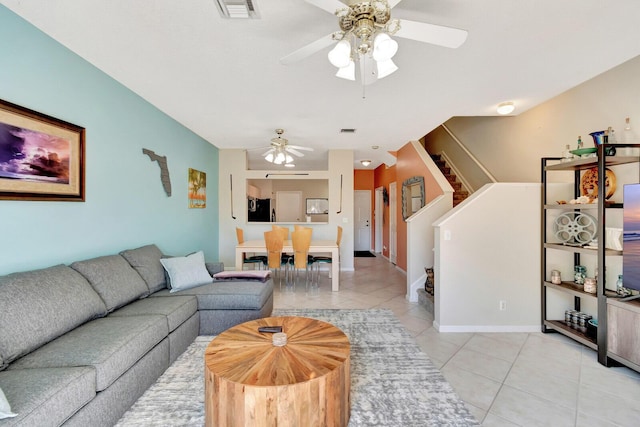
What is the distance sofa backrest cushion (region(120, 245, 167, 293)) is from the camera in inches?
111

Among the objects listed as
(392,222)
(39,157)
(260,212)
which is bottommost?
(392,222)

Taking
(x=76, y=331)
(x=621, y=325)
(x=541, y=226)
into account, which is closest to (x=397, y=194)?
(x=541, y=226)

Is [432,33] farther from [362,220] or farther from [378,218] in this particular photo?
[362,220]

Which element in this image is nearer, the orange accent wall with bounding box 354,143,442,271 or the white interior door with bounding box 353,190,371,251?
the orange accent wall with bounding box 354,143,442,271

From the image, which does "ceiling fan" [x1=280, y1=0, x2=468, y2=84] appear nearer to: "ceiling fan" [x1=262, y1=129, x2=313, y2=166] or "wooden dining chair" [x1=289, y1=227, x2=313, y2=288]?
"ceiling fan" [x1=262, y1=129, x2=313, y2=166]

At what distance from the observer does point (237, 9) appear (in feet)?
5.80

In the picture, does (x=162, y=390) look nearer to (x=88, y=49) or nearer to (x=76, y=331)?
(x=76, y=331)

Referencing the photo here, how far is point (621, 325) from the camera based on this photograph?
2.31 metres

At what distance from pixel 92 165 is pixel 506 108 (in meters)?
4.50

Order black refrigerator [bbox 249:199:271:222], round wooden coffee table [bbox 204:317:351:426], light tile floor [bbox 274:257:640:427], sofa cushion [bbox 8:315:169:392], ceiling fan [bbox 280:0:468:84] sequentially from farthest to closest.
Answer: black refrigerator [bbox 249:199:271:222] < light tile floor [bbox 274:257:640:427] < sofa cushion [bbox 8:315:169:392] < ceiling fan [bbox 280:0:468:84] < round wooden coffee table [bbox 204:317:351:426]

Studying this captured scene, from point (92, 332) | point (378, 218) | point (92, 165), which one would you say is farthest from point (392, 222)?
point (92, 332)

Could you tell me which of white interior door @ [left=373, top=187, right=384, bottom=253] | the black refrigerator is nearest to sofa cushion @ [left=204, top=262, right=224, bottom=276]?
the black refrigerator

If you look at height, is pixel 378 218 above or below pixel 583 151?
below

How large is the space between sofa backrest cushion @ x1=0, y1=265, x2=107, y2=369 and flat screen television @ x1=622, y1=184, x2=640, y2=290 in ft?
13.3
